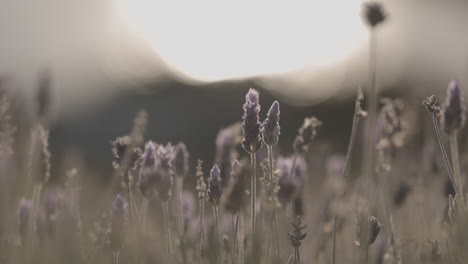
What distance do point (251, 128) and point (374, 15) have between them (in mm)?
649

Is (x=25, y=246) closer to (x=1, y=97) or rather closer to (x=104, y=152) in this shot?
(x=1, y=97)

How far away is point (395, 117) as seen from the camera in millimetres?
2486

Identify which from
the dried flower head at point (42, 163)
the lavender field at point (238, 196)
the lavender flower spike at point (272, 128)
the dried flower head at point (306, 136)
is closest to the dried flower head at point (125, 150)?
the lavender field at point (238, 196)

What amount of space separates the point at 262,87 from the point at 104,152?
15.9 ft

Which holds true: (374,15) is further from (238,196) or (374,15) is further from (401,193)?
(401,193)

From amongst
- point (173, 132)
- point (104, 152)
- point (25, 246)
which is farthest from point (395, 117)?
point (173, 132)

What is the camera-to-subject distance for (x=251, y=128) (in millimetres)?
2449

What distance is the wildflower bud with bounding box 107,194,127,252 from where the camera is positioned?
Result: 233cm

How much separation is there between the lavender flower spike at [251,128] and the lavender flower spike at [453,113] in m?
0.61

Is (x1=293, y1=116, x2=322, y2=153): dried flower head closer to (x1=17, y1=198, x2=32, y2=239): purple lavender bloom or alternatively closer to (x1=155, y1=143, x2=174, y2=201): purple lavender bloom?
(x1=155, y1=143, x2=174, y2=201): purple lavender bloom

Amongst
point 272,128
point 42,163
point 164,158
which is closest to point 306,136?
point 272,128

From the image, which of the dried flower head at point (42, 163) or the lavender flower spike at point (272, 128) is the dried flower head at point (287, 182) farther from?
the dried flower head at point (42, 163)

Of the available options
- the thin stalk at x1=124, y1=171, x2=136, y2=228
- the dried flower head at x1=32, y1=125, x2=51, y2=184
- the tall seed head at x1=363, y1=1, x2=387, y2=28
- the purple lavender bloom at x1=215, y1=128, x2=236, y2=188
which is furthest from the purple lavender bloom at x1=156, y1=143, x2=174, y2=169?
the tall seed head at x1=363, y1=1, x2=387, y2=28

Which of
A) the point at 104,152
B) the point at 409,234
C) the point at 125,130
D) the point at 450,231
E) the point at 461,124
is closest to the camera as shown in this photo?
the point at 461,124
